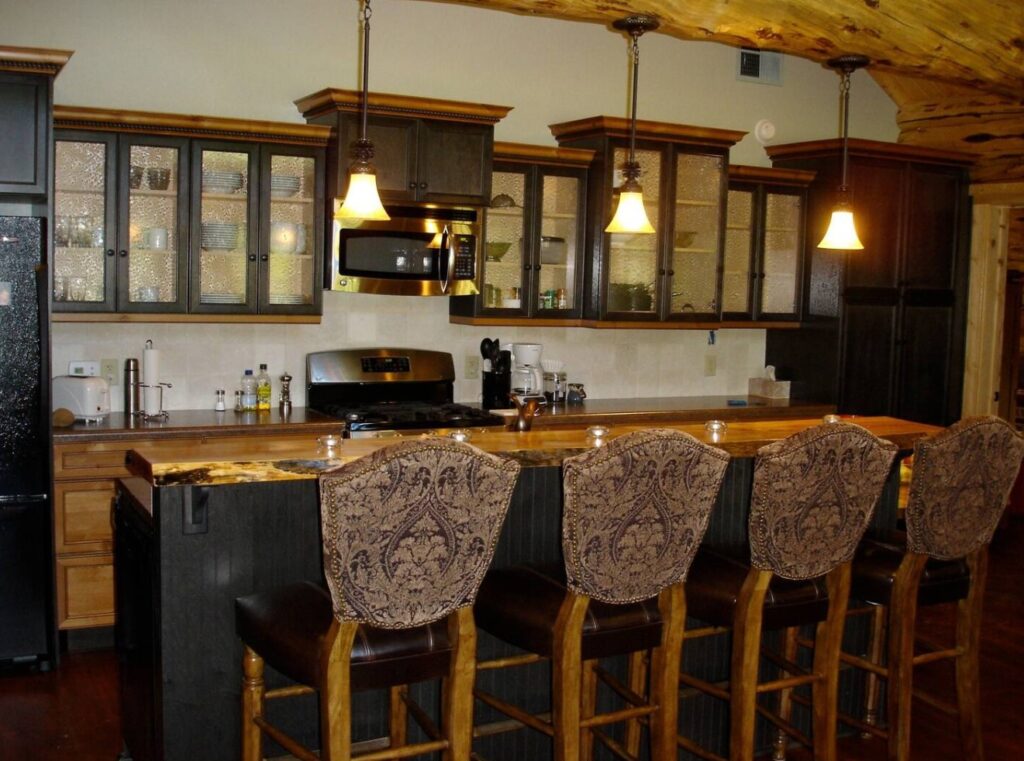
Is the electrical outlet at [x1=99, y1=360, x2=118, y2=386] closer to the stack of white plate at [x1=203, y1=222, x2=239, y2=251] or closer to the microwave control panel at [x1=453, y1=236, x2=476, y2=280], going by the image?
the stack of white plate at [x1=203, y1=222, x2=239, y2=251]

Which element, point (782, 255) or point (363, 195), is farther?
point (782, 255)

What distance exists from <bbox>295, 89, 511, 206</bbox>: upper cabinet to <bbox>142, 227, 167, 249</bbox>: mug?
0.75m

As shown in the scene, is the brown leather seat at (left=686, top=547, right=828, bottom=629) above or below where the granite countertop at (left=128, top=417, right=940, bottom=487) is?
below

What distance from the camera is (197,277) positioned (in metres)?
4.86

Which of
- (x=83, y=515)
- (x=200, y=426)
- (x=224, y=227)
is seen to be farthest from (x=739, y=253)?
(x=83, y=515)

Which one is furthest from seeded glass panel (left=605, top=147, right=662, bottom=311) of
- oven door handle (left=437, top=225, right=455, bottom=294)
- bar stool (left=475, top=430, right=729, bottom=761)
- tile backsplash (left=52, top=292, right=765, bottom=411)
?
bar stool (left=475, top=430, right=729, bottom=761)

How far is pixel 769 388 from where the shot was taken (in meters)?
6.43

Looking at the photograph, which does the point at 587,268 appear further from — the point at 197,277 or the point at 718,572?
the point at 718,572

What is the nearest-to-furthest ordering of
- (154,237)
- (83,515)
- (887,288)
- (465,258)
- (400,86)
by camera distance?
1. (83,515)
2. (154,237)
3. (465,258)
4. (400,86)
5. (887,288)

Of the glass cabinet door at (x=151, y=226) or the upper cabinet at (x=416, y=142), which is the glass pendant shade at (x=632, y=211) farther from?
the glass cabinet door at (x=151, y=226)

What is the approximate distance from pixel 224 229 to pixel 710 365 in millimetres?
2954

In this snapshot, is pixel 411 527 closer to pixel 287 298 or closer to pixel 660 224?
pixel 287 298

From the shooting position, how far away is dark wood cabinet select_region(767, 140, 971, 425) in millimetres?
6199

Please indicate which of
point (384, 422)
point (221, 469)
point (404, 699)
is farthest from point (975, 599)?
point (384, 422)
